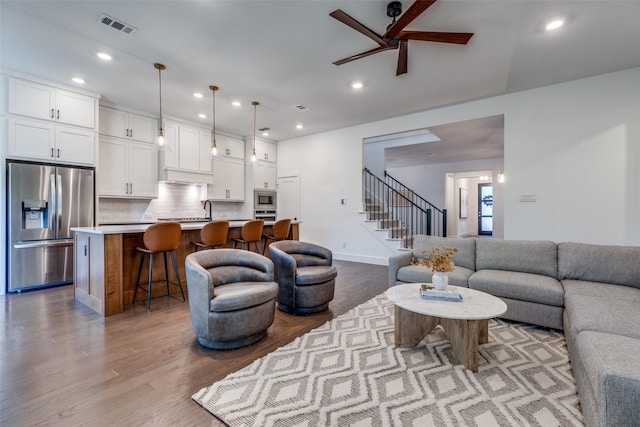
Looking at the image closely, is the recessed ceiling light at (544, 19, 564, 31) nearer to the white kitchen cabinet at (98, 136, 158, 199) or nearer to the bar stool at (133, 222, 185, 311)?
the bar stool at (133, 222, 185, 311)

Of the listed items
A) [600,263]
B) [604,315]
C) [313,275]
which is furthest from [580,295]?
[313,275]

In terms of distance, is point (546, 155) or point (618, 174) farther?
point (546, 155)

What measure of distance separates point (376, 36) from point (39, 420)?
3.61 meters

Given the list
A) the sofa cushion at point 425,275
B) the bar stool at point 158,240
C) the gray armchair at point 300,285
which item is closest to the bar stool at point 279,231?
the gray armchair at point 300,285

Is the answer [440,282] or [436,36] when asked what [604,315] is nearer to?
[440,282]

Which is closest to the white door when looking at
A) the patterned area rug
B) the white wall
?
Answer: the white wall

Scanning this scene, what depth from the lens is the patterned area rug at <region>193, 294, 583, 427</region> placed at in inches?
61.7

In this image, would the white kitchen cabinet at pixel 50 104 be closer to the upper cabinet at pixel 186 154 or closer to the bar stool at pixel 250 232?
the upper cabinet at pixel 186 154

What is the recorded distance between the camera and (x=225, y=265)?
2873 millimetres

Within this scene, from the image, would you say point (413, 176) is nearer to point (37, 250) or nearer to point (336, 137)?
point (336, 137)

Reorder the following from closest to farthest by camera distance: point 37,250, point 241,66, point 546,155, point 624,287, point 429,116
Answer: point 624,287 < point 241,66 < point 37,250 < point 546,155 < point 429,116

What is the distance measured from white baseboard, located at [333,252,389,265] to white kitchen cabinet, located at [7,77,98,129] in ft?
16.7

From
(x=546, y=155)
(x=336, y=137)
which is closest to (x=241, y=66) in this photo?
(x=336, y=137)

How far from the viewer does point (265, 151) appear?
292 inches
